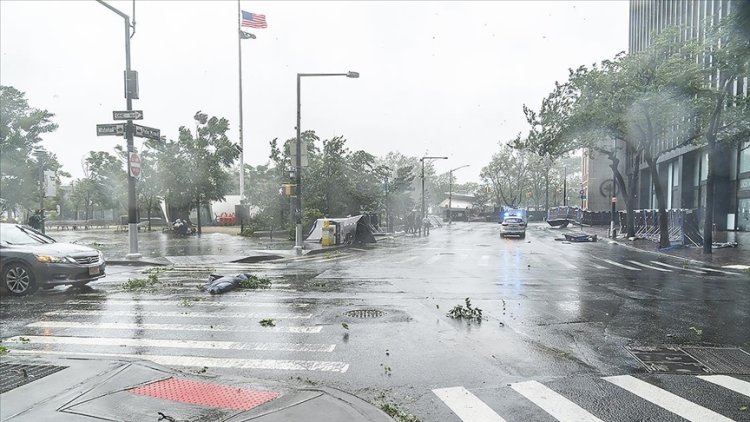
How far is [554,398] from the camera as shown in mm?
4715

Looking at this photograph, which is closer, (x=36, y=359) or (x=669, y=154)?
(x=36, y=359)

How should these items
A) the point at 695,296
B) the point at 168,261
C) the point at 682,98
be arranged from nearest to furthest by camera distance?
the point at 695,296 < the point at 168,261 < the point at 682,98

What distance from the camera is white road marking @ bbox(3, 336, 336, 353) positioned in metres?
6.48

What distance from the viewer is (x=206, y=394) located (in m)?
4.71

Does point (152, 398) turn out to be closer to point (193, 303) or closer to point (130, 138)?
point (193, 303)

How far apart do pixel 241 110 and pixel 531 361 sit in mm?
47528

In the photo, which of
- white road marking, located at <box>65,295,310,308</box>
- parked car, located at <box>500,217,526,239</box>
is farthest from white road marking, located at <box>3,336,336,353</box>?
parked car, located at <box>500,217,526,239</box>

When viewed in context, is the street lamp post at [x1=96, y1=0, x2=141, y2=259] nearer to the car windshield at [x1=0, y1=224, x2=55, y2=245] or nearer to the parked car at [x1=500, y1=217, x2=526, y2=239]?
the car windshield at [x1=0, y1=224, x2=55, y2=245]

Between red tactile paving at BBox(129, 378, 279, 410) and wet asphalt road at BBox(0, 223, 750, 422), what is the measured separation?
544 mm

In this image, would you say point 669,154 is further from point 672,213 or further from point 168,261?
point 168,261

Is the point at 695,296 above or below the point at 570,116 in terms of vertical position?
below

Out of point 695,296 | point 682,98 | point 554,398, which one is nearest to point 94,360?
point 554,398

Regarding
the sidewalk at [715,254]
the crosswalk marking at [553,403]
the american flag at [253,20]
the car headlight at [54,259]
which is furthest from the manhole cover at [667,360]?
the american flag at [253,20]

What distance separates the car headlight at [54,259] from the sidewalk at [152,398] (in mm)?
6101
